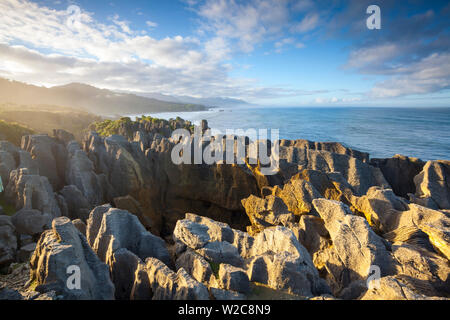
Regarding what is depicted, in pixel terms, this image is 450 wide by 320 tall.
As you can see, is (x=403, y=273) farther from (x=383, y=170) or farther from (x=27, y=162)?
(x=27, y=162)

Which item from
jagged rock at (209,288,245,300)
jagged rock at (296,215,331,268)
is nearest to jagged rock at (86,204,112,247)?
jagged rock at (209,288,245,300)

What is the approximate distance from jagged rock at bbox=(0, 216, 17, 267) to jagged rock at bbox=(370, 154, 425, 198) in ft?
95.7

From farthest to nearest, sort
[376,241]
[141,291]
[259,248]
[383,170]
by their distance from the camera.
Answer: [383,170], [259,248], [376,241], [141,291]

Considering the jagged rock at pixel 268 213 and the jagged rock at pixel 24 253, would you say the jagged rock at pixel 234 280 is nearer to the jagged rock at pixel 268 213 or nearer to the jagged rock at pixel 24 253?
the jagged rock at pixel 268 213

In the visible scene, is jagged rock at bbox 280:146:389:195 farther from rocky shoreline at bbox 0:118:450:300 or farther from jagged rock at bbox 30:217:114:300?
jagged rock at bbox 30:217:114:300

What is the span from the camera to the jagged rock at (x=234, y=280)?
5.13 metres

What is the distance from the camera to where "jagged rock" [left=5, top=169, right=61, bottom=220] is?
12.5m

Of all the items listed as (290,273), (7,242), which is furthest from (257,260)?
(7,242)

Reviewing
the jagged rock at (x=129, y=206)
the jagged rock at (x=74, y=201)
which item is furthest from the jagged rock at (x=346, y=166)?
the jagged rock at (x=74, y=201)

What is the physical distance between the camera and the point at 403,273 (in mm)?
6148

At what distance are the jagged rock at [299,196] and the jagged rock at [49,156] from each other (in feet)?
60.3

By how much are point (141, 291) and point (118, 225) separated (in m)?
3.00
